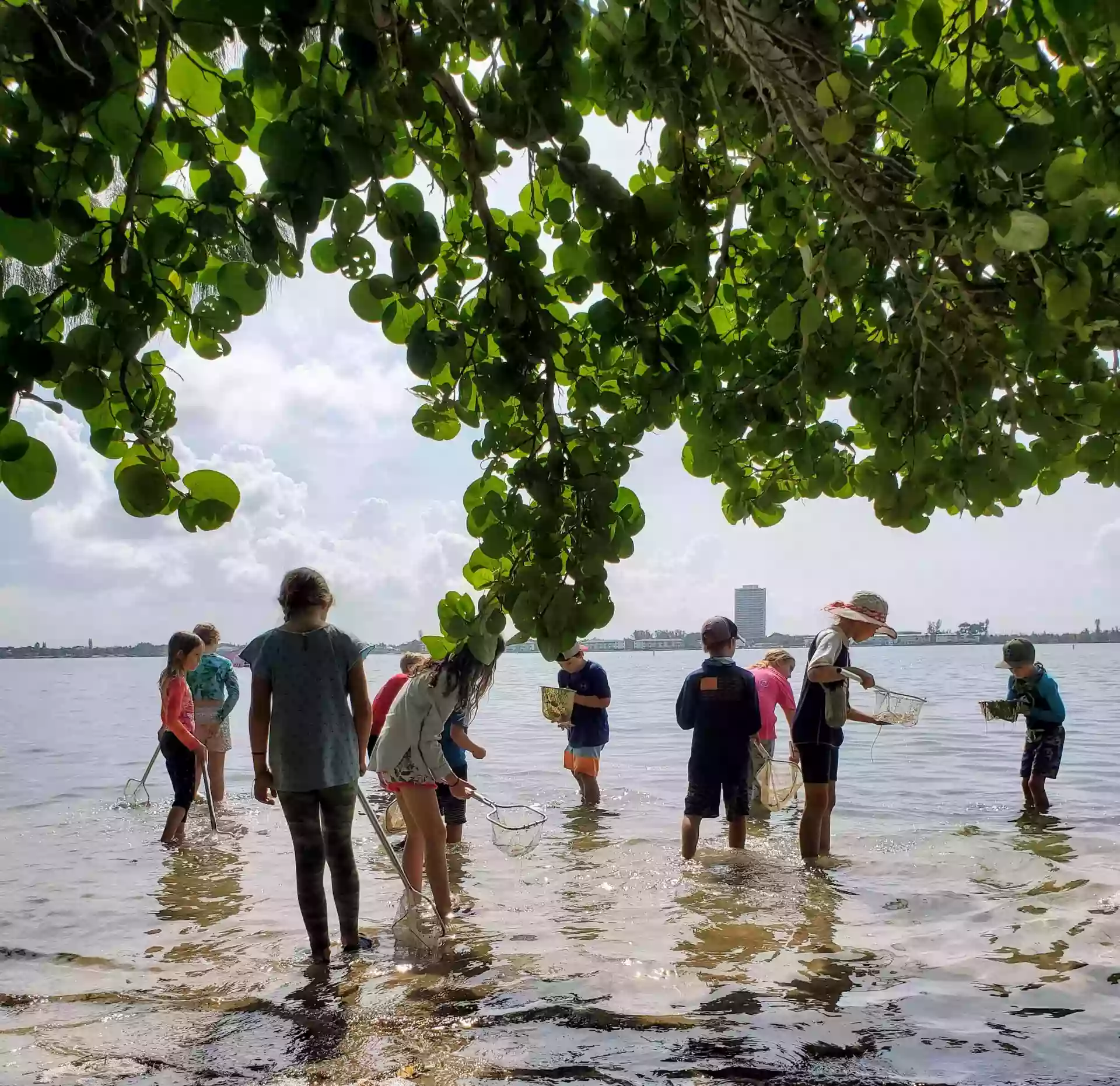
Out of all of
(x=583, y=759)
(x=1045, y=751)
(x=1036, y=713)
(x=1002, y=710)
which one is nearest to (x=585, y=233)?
(x=583, y=759)

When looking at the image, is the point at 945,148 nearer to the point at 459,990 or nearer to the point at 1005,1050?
the point at 1005,1050

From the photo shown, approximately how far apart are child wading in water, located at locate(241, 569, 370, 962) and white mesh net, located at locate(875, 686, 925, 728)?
4.18m

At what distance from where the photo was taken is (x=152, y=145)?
5.76 ft

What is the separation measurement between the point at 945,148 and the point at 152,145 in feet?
4.42

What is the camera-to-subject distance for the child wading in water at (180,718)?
26.1 feet

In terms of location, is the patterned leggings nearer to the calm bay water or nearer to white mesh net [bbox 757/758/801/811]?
the calm bay water

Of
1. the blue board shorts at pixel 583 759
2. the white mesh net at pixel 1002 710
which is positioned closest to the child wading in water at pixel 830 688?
the white mesh net at pixel 1002 710

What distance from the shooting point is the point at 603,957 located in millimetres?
5383

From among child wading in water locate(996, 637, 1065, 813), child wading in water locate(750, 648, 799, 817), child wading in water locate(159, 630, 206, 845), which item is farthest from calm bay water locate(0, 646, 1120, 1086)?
child wading in water locate(750, 648, 799, 817)

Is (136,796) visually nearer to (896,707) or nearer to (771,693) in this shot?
(771,693)

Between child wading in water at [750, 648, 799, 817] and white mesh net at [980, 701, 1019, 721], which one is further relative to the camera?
white mesh net at [980, 701, 1019, 721]

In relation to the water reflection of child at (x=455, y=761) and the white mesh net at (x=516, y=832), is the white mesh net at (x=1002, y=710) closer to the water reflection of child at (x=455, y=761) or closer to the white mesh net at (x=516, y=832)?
the water reflection of child at (x=455, y=761)

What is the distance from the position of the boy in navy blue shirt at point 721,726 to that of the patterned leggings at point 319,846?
300cm

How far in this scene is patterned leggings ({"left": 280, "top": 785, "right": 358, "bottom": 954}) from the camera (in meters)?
5.08
